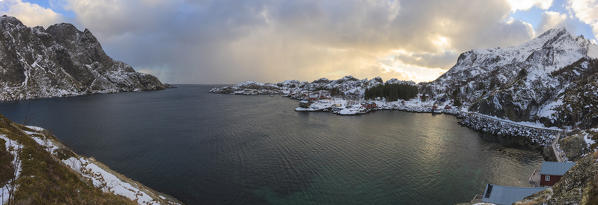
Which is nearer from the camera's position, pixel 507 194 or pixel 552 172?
pixel 507 194

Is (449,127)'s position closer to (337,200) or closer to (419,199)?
(419,199)

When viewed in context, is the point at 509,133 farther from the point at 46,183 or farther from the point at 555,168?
the point at 46,183

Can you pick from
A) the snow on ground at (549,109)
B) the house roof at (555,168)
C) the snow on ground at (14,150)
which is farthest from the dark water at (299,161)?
the snow on ground at (549,109)

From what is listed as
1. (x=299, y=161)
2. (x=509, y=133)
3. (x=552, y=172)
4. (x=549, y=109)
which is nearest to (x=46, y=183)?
(x=299, y=161)

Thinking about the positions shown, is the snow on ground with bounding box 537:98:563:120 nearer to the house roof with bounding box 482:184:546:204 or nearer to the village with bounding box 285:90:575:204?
the village with bounding box 285:90:575:204

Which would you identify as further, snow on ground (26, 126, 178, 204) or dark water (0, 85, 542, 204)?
dark water (0, 85, 542, 204)

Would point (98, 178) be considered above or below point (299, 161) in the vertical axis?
above

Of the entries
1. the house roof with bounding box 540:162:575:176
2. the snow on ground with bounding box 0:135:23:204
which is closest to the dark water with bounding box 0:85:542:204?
the house roof with bounding box 540:162:575:176

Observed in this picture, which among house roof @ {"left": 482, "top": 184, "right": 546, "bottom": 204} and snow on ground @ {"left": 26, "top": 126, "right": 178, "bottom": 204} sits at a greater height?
snow on ground @ {"left": 26, "top": 126, "right": 178, "bottom": 204}

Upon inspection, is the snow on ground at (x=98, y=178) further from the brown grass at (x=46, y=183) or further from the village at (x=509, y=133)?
the village at (x=509, y=133)
